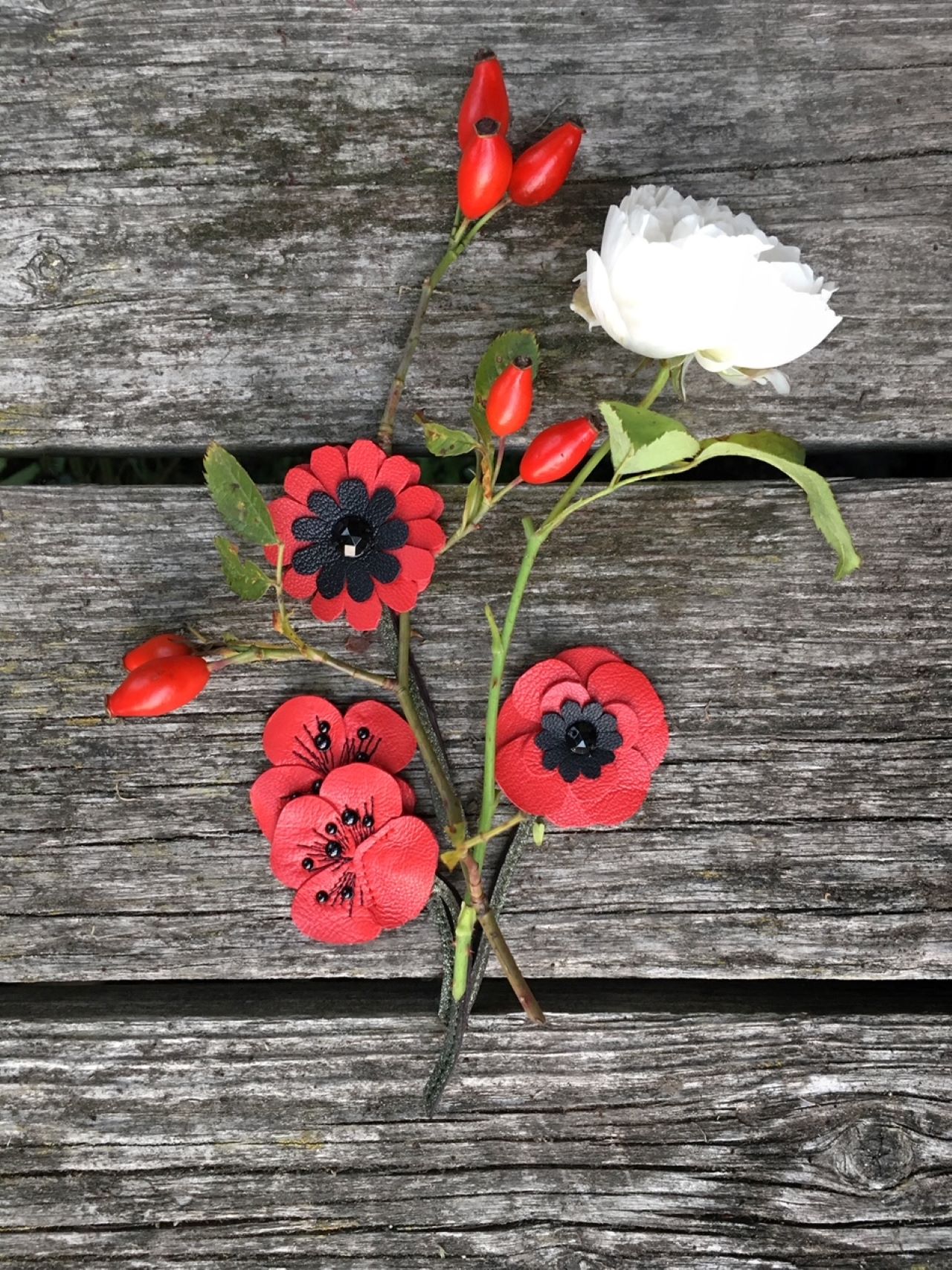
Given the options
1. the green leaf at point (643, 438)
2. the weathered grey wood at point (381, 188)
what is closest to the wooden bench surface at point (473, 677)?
the weathered grey wood at point (381, 188)

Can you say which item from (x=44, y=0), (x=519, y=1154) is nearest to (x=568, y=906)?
(x=519, y=1154)

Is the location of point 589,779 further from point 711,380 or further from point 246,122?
point 246,122

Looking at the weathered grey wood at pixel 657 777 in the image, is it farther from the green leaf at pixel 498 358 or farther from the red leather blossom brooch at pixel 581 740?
the green leaf at pixel 498 358

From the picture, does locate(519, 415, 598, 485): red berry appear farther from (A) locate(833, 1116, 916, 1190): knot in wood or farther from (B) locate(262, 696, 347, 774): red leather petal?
(A) locate(833, 1116, 916, 1190): knot in wood

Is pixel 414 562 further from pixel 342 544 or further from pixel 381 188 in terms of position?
pixel 381 188

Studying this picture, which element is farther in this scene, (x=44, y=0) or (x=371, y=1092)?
(x=371, y=1092)

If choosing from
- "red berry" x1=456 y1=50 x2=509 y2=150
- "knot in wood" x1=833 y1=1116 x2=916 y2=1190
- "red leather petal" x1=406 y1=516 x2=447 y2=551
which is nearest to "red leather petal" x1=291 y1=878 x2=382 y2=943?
"red leather petal" x1=406 y1=516 x2=447 y2=551
